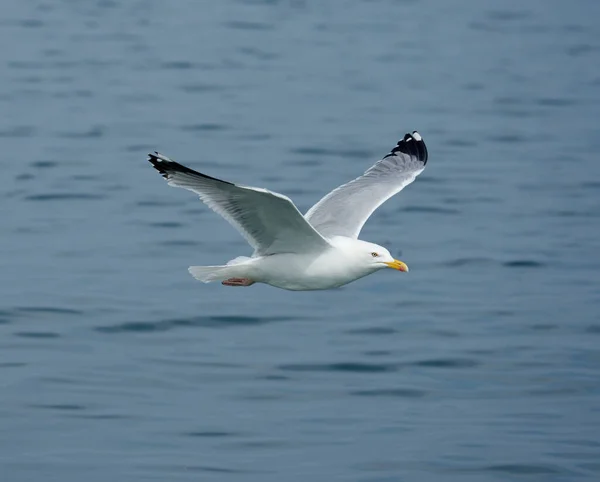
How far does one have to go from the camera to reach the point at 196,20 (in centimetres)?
3259

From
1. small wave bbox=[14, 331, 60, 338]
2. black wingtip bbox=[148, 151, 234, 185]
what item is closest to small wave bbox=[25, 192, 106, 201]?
small wave bbox=[14, 331, 60, 338]

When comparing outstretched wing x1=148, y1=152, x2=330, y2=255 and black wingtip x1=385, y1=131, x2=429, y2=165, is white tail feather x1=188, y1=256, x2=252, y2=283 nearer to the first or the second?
outstretched wing x1=148, y1=152, x2=330, y2=255

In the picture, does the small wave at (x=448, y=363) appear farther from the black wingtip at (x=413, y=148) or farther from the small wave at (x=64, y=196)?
the small wave at (x=64, y=196)

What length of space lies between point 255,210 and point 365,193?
7.39 feet

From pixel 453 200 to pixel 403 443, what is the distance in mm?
7307

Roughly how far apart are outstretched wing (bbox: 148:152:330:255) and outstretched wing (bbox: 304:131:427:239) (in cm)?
94

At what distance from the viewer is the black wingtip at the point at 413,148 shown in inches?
520

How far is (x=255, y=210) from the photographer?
10070 mm

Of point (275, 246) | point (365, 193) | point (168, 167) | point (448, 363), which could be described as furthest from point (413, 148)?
point (168, 167)

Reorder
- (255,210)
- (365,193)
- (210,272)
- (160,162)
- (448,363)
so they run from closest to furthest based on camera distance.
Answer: (160,162), (255,210), (210,272), (365,193), (448,363)

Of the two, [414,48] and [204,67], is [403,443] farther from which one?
[414,48]

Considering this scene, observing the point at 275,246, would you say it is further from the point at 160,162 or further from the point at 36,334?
the point at 36,334

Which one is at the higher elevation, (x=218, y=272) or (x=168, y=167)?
(x=168, y=167)

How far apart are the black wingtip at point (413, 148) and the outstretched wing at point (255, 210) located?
3.11 meters
